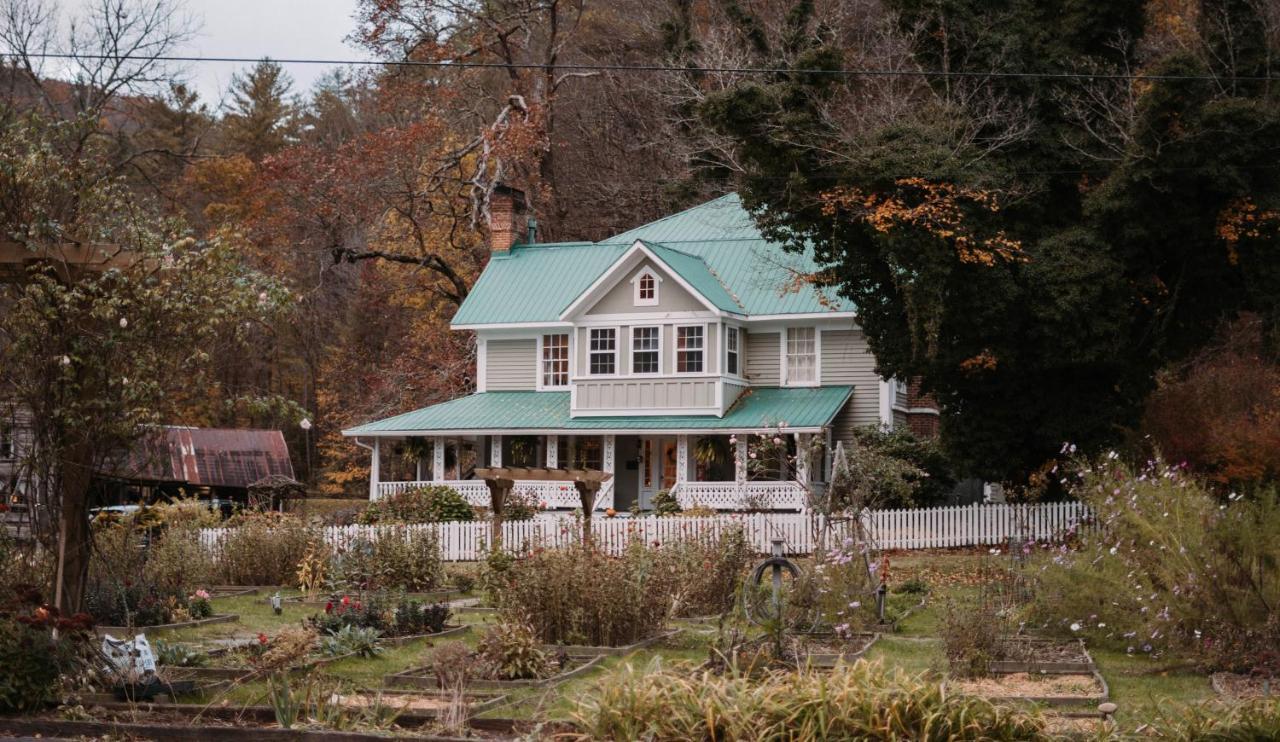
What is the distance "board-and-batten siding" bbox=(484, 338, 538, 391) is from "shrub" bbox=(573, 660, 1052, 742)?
29.5 meters

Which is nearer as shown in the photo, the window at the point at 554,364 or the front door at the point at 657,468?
the front door at the point at 657,468

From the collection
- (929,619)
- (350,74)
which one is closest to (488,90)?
(350,74)

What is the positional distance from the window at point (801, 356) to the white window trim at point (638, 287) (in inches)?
128

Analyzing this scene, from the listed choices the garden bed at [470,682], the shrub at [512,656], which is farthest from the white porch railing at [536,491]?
the garden bed at [470,682]

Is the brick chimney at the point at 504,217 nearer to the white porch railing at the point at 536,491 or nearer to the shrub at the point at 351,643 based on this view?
the white porch railing at the point at 536,491

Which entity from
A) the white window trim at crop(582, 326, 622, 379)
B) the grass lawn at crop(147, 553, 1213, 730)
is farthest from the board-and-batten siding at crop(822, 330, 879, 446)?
the grass lawn at crop(147, 553, 1213, 730)

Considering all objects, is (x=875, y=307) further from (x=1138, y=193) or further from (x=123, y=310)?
(x=123, y=310)

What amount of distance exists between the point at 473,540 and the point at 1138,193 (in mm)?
13489

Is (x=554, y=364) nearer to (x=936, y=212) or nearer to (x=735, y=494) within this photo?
(x=735, y=494)

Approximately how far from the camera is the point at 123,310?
1173 cm

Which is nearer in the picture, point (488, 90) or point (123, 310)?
point (123, 310)

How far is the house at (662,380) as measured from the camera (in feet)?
110

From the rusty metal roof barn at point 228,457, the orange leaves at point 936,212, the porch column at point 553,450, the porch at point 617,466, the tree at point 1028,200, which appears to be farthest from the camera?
the rusty metal roof barn at point 228,457

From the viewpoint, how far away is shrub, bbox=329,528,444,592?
1973cm
